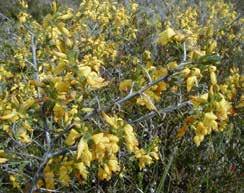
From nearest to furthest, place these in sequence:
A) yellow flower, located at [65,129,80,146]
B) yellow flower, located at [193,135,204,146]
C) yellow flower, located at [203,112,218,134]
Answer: yellow flower, located at [65,129,80,146], yellow flower, located at [203,112,218,134], yellow flower, located at [193,135,204,146]

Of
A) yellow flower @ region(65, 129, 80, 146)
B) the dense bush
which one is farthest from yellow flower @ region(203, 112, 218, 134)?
yellow flower @ region(65, 129, 80, 146)

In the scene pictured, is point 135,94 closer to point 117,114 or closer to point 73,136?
point 73,136

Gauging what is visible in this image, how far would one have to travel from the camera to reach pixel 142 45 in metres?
5.41

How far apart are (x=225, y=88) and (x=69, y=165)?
1.44 metres

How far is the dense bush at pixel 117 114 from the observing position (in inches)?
66.7

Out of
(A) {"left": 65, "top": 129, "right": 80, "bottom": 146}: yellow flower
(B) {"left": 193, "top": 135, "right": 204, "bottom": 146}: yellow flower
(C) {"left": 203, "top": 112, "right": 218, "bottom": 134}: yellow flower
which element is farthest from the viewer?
(B) {"left": 193, "top": 135, "right": 204, "bottom": 146}: yellow flower

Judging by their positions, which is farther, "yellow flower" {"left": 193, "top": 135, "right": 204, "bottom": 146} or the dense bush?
"yellow flower" {"left": 193, "top": 135, "right": 204, "bottom": 146}

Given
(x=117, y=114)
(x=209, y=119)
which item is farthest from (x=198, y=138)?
(x=117, y=114)

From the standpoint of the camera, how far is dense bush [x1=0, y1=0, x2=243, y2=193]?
169 centimetres

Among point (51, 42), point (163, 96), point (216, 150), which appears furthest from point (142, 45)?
point (51, 42)

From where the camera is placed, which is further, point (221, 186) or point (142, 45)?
point (142, 45)

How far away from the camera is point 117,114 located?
7.22 feet

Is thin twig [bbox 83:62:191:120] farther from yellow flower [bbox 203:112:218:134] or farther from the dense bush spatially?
yellow flower [bbox 203:112:218:134]

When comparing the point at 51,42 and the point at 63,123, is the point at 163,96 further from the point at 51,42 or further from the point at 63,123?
the point at 63,123
